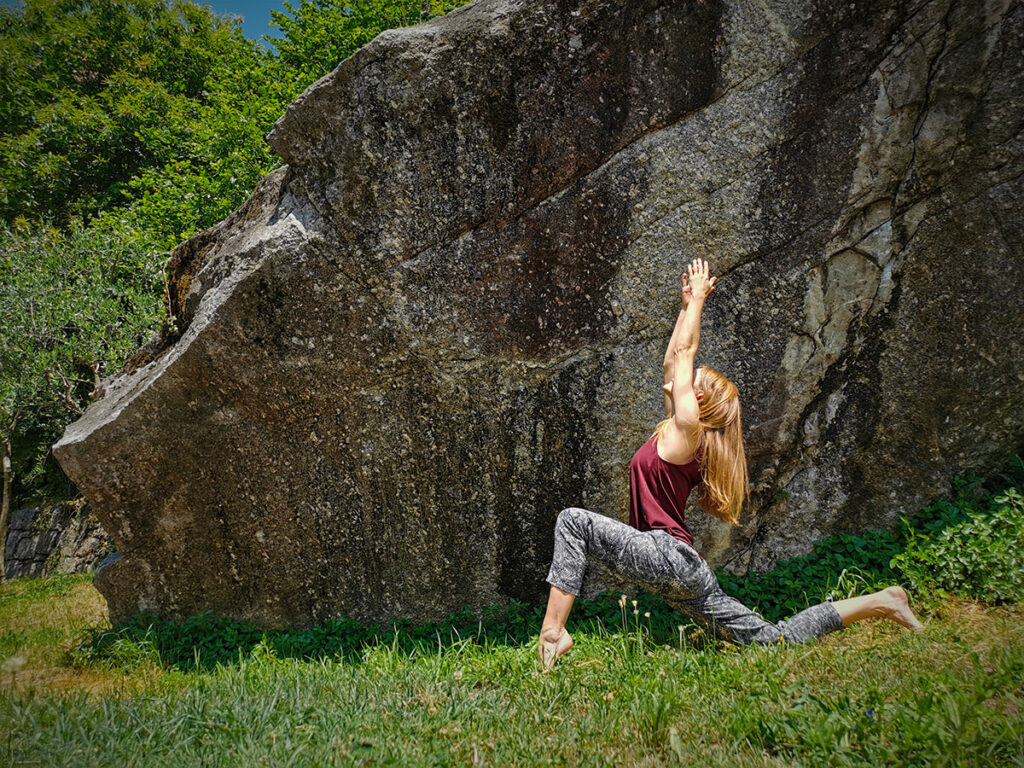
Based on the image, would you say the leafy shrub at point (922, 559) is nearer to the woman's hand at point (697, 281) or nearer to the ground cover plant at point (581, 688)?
the ground cover plant at point (581, 688)

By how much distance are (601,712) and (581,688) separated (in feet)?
1.12

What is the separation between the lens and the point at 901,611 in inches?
151

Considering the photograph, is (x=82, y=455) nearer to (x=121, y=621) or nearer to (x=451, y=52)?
(x=121, y=621)

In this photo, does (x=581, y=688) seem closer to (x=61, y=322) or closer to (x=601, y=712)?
(x=601, y=712)

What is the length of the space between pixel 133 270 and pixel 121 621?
29.1 feet

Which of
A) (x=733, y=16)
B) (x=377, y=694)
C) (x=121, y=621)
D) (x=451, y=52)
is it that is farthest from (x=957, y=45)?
(x=121, y=621)

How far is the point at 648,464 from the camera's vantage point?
406 centimetres

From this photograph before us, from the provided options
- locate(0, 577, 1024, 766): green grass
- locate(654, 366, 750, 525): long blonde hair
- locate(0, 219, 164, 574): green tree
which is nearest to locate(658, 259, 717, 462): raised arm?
locate(654, 366, 750, 525): long blonde hair

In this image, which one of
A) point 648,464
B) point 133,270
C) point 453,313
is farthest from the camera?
point 133,270

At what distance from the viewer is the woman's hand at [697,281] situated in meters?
4.53

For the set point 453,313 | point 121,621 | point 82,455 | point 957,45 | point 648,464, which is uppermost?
point 957,45

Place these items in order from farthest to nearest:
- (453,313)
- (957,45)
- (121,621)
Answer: (121,621)
(453,313)
(957,45)

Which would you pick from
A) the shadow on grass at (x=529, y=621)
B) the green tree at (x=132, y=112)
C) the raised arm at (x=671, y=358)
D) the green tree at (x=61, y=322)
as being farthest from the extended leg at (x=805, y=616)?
the green tree at (x=132, y=112)

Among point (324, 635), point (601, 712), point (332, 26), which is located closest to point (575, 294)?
point (601, 712)
